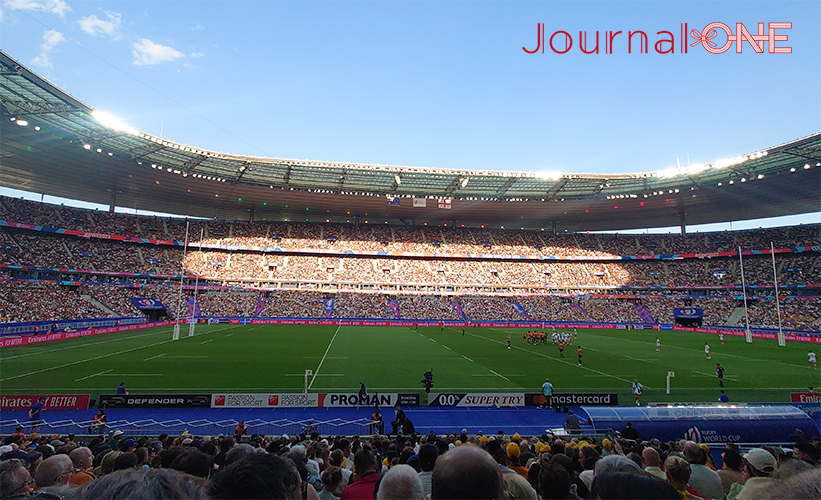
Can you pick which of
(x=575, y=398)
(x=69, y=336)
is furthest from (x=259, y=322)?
(x=575, y=398)

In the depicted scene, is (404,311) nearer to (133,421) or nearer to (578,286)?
(578,286)

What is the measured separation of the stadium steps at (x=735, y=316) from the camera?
52.2 m

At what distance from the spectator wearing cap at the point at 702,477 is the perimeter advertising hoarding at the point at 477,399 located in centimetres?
1232

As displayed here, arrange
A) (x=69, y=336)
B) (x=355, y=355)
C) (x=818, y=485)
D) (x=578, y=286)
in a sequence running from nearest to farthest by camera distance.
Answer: (x=818, y=485)
(x=355, y=355)
(x=69, y=336)
(x=578, y=286)

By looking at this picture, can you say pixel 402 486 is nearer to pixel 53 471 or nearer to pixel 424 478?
pixel 424 478

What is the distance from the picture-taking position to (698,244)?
66625 mm

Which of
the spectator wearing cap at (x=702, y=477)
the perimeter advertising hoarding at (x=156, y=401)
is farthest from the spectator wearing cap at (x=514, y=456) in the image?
the perimeter advertising hoarding at (x=156, y=401)

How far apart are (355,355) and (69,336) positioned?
27080mm

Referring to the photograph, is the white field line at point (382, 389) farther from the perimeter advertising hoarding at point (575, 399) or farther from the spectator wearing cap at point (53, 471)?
the spectator wearing cap at point (53, 471)

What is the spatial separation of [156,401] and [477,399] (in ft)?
43.1

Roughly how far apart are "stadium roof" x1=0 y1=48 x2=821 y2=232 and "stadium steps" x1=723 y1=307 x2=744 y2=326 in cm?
→ 1519

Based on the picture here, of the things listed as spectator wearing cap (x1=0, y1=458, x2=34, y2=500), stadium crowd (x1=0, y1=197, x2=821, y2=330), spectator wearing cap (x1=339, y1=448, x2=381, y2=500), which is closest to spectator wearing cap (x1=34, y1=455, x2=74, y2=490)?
spectator wearing cap (x1=0, y1=458, x2=34, y2=500)

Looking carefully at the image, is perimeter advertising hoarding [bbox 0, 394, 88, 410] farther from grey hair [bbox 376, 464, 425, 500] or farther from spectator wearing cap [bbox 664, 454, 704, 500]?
spectator wearing cap [bbox 664, 454, 704, 500]

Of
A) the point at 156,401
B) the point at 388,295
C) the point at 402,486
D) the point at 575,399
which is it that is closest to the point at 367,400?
the point at 156,401
